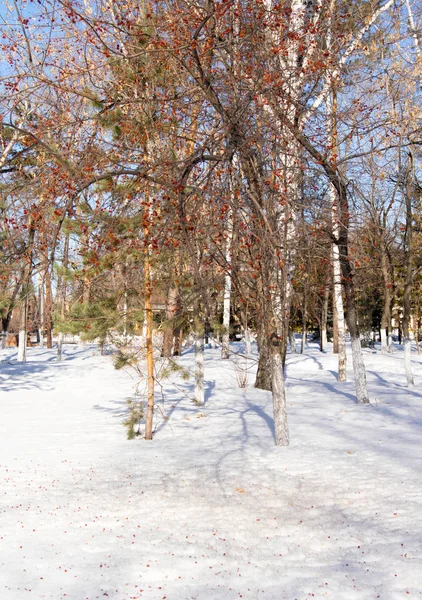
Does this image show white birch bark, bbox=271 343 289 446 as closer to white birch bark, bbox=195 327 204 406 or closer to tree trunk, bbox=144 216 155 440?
tree trunk, bbox=144 216 155 440

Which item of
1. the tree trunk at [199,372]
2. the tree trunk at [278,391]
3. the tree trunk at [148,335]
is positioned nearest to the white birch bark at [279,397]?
the tree trunk at [278,391]

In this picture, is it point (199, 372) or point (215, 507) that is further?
point (199, 372)

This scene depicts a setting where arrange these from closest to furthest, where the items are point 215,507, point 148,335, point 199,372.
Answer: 1. point 215,507
2. point 148,335
3. point 199,372

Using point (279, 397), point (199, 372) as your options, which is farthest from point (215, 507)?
point (199, 372)

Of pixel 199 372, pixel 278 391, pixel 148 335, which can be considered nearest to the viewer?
pixel 278 391

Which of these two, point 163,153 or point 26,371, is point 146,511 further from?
point 26,371

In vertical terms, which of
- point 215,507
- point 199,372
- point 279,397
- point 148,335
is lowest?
point 215,507

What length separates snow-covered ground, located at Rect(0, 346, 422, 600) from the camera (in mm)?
4488

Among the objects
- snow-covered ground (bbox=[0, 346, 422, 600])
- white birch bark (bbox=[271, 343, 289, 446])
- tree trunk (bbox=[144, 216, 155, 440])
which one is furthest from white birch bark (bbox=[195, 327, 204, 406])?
white birch bark (bbox=[271, 343, 289, 446])

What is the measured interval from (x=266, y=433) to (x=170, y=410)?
353 centimetres

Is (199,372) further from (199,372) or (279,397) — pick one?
(279,397)

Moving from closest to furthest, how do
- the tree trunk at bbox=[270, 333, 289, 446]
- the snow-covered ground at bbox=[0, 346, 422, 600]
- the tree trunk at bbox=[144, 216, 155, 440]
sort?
the snow-covered ground at bbox=[0, 346, 422, 600] → the tree trunk at bbox=[270, 333, 289, 446] → the tree trunk at bbox=[144, 216, 155, 440]

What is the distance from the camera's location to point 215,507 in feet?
21.0

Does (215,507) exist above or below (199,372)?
below
